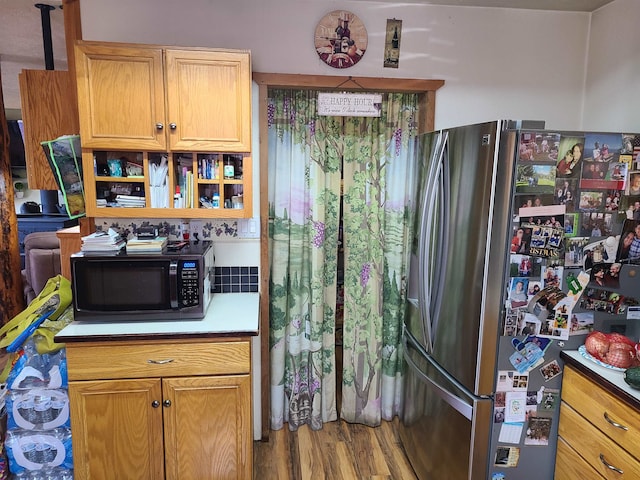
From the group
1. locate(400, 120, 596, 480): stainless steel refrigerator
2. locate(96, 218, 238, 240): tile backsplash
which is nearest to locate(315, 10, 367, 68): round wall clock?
locate(400, 120, 596, 480): stainless steel refrigerator

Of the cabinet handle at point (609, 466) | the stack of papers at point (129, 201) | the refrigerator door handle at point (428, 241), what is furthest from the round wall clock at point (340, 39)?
the cabinet handle at point (609, 466)

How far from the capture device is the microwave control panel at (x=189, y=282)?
80.4 inches

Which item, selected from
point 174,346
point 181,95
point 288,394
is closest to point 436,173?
point 181,95

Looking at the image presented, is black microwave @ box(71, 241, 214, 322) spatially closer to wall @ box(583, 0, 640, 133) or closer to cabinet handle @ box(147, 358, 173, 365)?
cabinet handle @ box(147, 358, 173, 365)

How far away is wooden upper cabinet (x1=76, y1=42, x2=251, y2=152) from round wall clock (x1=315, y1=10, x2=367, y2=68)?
1.76ft

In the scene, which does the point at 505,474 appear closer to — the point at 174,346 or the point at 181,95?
the point at 174,346

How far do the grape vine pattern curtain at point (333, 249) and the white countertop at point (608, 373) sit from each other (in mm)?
1112

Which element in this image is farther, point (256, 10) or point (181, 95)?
point (256, 10)

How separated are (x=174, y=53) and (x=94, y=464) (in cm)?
198

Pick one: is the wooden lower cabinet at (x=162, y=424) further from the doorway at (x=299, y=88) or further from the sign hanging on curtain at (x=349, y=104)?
the sign hanging on curtain at (x=349, y=104)

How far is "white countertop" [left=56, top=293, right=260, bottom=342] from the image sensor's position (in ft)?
6.28

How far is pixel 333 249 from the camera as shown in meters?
2.71

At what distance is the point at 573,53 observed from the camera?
258cm

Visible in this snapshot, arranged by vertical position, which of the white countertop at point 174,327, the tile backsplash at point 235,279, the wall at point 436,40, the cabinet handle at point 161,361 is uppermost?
the wall at point 436,40
